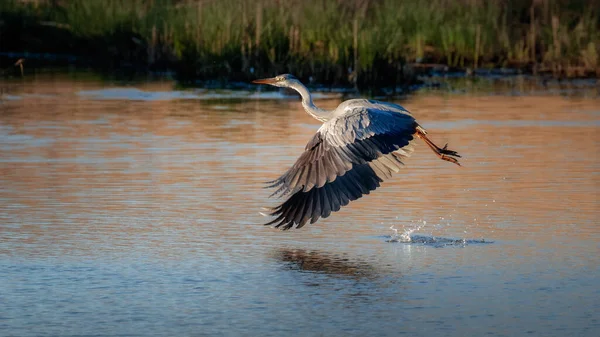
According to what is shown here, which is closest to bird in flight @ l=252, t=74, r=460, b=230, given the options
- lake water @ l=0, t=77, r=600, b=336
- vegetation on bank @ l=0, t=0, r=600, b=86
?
lake water @ l=0, t=77, r=600, b=336

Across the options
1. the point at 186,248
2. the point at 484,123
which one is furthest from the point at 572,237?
the point at 484,123

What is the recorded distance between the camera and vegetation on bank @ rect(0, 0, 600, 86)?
22.4 metres

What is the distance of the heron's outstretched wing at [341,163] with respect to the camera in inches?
331

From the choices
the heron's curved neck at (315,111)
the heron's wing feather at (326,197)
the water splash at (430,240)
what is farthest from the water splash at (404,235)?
the heron's curved neck at (315,111)

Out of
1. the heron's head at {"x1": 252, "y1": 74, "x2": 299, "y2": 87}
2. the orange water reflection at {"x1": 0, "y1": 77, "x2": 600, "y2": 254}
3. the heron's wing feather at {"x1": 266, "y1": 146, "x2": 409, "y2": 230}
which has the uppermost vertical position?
the heron's head at {"x1": 252, "y1": 74, "x2": 299, "y2": 87}

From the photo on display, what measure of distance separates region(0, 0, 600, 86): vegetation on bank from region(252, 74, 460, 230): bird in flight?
12.7 metres

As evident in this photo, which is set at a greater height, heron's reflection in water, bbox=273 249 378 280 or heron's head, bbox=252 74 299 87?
heron's head, bbox=252 74 299 87

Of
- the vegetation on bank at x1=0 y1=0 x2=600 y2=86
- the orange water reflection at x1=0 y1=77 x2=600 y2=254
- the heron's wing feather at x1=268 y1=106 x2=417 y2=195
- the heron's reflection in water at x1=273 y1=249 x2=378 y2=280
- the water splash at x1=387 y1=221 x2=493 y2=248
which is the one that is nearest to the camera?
the heron's reflection in water at x1=273 y1=249 x2=378 y2=280

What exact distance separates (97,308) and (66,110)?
1144 cm

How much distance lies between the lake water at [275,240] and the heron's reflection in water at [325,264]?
0.9 inches

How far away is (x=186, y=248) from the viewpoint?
333 inches

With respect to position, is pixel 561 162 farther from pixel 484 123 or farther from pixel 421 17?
pixel 421 17

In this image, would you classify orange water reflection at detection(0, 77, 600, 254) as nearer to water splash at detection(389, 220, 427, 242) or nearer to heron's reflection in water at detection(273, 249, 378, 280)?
water splash at detection(389, 220, 427, 242)

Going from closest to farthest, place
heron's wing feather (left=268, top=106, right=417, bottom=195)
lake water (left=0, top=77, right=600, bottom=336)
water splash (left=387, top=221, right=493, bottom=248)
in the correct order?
lake water (left=0, top=77, right=600, bottom=336), heron's wing feather (left=268, top=106, right=417, bottom=195), water splash (left=387, top=221, right=493, bottom=248)
